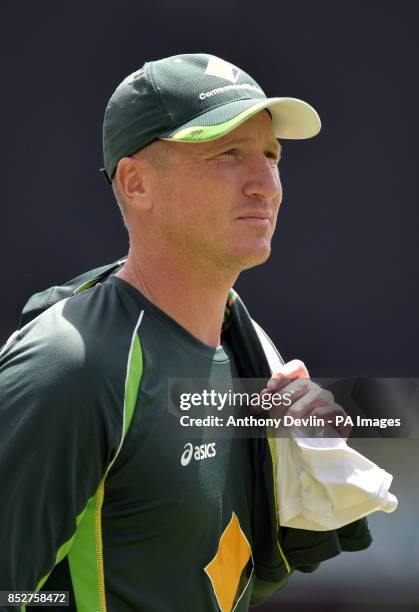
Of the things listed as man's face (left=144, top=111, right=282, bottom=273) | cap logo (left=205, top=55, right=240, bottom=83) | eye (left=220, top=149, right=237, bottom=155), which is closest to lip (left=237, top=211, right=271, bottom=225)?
man's face (left=144, top=111, right=282, bottom=273)

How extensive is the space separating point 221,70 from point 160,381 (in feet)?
1.75

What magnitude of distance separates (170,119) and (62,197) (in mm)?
1884

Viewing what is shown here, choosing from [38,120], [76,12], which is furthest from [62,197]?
[76,12]

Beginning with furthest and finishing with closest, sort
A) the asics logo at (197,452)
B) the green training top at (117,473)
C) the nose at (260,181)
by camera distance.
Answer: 1. the nose at (260,181)
2. the asics logo at (197,452)
3. the green training top at (117,473)

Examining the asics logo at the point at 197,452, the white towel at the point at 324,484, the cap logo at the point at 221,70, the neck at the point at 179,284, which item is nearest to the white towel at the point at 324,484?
the white towel at the point at 324,484

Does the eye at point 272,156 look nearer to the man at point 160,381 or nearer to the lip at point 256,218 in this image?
the man at point 160,381

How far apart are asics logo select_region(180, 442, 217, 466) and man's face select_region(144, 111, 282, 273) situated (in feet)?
0.96

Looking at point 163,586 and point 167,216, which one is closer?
point 163,586

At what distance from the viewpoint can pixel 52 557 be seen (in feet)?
4.34

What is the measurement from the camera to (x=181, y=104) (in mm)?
1541

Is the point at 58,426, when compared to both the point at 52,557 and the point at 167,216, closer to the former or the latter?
the point at 52,557

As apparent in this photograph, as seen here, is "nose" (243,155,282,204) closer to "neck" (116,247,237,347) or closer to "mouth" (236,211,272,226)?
"mouth" (236,211,272,226)

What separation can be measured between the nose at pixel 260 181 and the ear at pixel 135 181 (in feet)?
0.55

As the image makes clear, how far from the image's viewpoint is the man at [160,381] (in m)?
1.31
